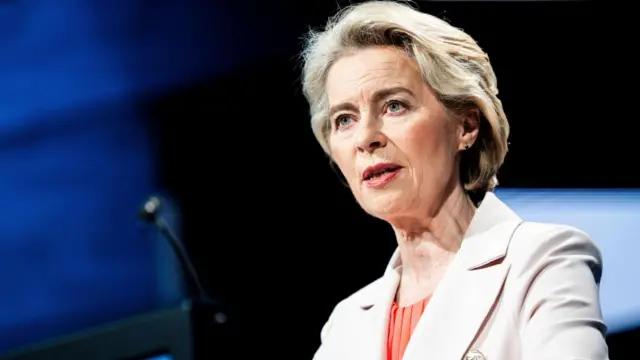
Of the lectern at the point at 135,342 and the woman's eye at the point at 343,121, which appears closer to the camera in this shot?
the woman's eye at the point at 343,121

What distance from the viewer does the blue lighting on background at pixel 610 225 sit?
8.53 feet

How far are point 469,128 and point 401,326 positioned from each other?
423mm

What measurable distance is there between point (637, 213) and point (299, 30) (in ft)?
4.18

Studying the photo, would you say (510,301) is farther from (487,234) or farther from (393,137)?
(393,137)

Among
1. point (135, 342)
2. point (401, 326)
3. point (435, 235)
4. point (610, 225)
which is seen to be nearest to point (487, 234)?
A: point (435, 235)

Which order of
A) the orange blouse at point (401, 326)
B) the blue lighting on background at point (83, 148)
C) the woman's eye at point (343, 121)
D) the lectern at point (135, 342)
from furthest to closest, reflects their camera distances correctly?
the blue lighting on background at point (83, 148) → the lectern at point (135, 342) → the woman's eye at point (343, 121) → the orange blouse at point (401, 326)

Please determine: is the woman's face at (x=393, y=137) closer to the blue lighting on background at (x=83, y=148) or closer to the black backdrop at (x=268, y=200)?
the black backdrop at (x=268, y=200)

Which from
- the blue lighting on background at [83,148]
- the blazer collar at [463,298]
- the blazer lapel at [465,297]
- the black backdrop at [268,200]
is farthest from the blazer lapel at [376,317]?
the blue lighting on background at [83,148]

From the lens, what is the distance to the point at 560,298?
4.78 ft

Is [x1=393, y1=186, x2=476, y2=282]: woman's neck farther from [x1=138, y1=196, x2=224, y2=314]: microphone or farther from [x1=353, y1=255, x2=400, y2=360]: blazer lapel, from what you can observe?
[x1=138, y1=196, x2=224, y2=314]: microphone

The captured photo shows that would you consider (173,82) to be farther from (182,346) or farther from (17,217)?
(182,346)

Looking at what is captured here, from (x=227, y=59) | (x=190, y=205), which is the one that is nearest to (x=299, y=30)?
(x=227, y=59)

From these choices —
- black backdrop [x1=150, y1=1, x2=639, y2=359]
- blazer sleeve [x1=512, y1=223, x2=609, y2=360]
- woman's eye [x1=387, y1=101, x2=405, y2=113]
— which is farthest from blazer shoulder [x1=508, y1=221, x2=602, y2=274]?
black backdrop [x1=150, y1=1, x2=639, y2=359]

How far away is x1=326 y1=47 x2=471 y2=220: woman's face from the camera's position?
1750mm
